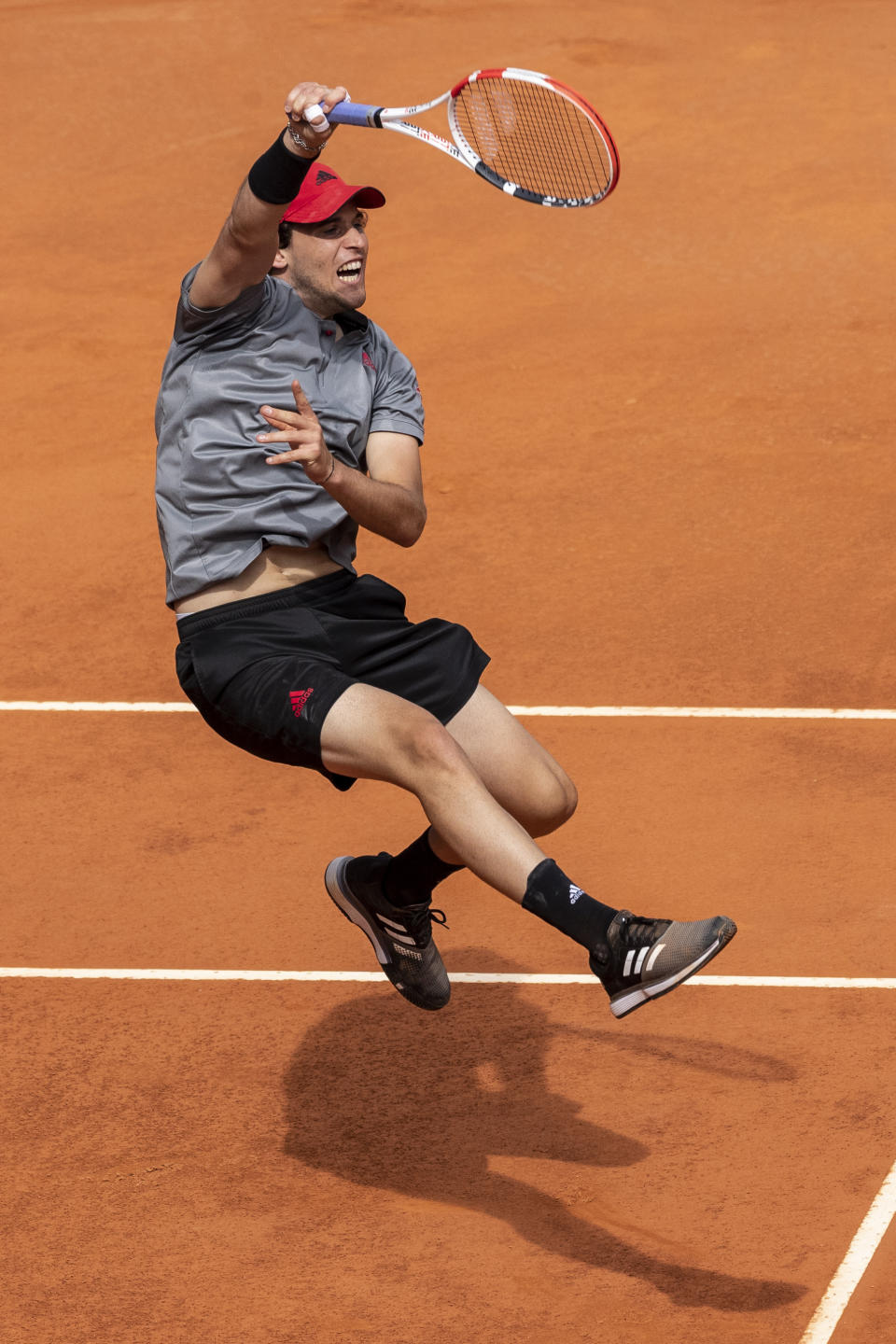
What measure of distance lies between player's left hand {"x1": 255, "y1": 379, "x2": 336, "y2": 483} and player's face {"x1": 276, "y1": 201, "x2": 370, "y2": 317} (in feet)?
2.56

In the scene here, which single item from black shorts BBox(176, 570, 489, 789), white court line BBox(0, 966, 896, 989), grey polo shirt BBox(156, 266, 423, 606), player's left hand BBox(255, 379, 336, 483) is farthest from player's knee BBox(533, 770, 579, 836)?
white court line BBox(0, 966, 896, 989)

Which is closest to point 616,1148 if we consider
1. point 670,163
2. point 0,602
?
point 0,602

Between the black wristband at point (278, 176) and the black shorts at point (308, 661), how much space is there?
4.41ft

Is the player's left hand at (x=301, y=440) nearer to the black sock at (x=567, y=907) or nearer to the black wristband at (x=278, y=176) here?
the black wristband at (x=278, y=176)

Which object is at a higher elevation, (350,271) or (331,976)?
(350,271)

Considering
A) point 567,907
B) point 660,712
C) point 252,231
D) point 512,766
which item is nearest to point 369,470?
point 252,231

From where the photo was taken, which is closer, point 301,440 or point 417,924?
point 301,440

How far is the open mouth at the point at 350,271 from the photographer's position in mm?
6668

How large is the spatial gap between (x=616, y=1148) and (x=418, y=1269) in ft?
3.09

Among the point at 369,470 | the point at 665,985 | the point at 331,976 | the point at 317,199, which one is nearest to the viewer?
the point at 665,985

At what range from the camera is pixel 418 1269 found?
257 inches

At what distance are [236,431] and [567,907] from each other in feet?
6.33

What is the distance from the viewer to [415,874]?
280 inches

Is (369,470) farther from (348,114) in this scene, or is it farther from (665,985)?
(665,985)
